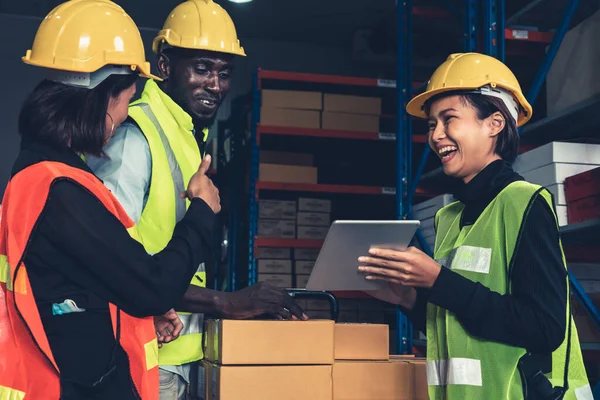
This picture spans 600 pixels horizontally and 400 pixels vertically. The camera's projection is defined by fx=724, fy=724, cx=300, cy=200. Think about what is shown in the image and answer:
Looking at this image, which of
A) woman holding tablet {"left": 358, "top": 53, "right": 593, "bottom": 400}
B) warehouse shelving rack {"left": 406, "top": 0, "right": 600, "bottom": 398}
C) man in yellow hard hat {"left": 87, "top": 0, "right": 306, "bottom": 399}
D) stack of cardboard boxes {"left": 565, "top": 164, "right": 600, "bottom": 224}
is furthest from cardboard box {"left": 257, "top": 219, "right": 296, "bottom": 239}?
woman holding tablet {"left": 358, "top": 53, "right": 593, "bottom": 400}

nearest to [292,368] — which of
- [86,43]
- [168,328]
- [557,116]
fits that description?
[168,328]

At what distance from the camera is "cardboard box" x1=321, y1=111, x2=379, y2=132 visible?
6484 mm

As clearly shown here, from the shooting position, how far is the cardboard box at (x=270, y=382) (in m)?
2.33

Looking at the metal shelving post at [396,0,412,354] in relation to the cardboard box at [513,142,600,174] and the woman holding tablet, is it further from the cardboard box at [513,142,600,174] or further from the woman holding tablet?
the woman holding tablet

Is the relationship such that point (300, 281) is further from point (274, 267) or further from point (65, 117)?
point (65, 117)

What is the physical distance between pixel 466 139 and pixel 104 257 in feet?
3.92

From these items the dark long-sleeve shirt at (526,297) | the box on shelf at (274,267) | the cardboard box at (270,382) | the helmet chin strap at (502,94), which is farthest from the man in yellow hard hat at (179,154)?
the box on shelf at (274,267)

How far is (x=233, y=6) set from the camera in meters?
8.89

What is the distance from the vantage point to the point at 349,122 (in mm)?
6520

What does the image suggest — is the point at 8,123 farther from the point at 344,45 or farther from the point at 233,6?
the point at 344,45

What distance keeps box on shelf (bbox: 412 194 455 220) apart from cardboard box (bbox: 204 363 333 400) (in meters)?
2.67

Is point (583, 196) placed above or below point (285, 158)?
below

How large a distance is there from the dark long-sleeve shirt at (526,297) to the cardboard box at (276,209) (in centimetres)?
454

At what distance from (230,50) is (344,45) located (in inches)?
299
